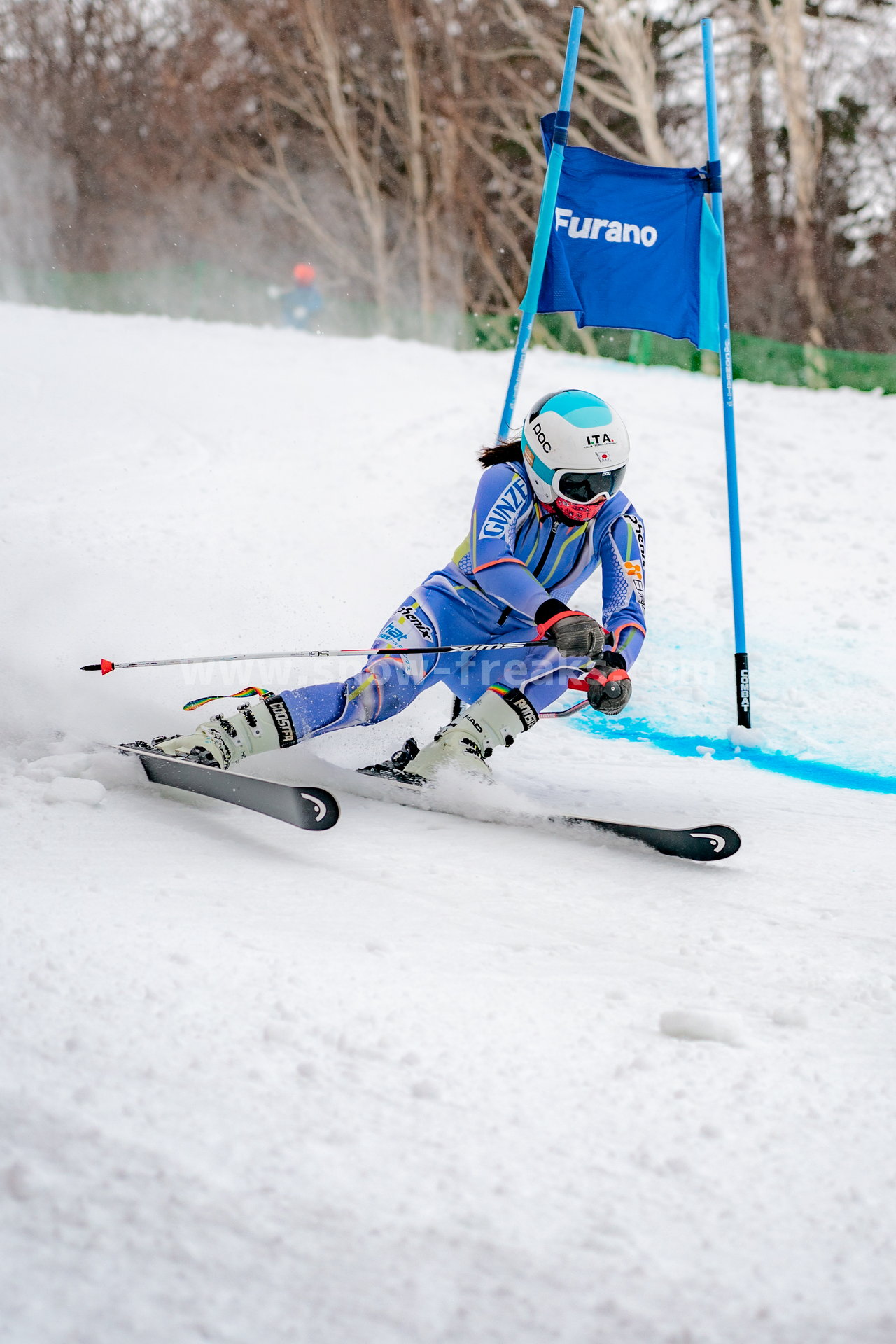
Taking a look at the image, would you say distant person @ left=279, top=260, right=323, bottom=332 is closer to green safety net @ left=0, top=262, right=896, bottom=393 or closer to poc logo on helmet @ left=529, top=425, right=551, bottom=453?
green safety net @ left=0, top=262, right=896, bottom=393

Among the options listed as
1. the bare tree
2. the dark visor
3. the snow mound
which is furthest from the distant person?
the snow mound

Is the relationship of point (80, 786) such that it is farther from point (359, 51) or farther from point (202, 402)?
point (359, 51)

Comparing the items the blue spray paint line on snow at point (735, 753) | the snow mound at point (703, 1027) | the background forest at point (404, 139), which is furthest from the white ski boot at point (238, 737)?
the background forest at point (404, 139)

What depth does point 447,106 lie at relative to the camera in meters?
23.9

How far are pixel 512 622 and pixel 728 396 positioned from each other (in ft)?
6.02

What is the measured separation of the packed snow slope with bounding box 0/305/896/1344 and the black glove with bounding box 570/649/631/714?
1.27 feet

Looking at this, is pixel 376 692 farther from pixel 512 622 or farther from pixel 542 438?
pixel 542 438

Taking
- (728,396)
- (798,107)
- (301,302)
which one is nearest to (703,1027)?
(728,396)

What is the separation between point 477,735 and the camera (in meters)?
3.50

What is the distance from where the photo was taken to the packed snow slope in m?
1.35

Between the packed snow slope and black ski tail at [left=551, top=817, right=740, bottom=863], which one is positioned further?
black ski tail at [left=551, top=817, right=740, bottom=863]

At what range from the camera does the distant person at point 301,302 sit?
16.2 metres

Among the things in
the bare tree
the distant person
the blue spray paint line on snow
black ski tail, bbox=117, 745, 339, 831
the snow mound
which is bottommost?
the blue spray paint line on snow

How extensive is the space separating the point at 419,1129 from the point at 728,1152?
46cm
